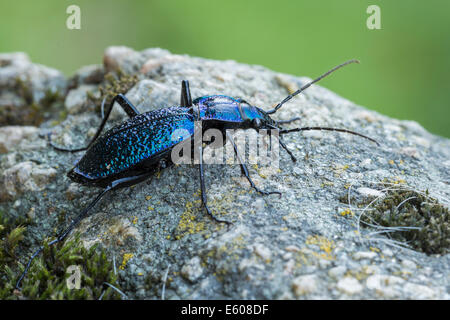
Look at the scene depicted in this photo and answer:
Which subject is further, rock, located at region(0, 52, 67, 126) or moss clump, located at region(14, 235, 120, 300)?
rock, located at region(0, 52, 67, 126)

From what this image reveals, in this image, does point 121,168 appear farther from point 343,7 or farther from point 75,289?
point 343,7

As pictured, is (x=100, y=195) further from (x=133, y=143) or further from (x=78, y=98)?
(x=78, y=98)

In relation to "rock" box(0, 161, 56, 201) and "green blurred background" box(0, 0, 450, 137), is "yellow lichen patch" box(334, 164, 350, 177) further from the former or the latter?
"green blurred background" box(0, 0, 450, 137)

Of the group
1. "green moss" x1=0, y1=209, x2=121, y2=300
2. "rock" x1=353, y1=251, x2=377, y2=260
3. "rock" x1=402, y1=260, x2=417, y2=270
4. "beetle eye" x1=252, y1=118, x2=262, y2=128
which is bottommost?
"green moss" x1=0, y1=209, x2=121, y2=300

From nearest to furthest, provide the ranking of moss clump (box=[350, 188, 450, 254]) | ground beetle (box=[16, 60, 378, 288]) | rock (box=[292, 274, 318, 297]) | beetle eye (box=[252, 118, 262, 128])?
1. rock (box=[292, 274, 318, 297])
2. moss clump (box=[350, 188, 450, 254])
3. ground beetle (box=[16, 60, 378, 288])
4. beetle eye (box=[252, 118, 262, 128])

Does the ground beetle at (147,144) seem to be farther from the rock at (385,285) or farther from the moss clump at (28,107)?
the moss clump at (28,107)

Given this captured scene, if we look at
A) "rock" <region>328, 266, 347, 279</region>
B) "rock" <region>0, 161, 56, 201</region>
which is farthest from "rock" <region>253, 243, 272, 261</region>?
"rock" <region>0, 161, 56, 201</region>

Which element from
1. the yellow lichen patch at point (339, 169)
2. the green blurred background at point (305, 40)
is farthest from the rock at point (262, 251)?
the green blurred background at point (305, 40)

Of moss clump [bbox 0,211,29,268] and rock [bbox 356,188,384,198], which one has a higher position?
rock [bbox 356,188,384,198]
